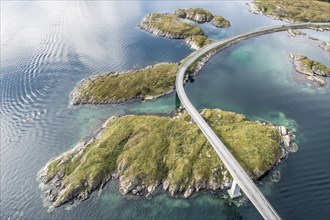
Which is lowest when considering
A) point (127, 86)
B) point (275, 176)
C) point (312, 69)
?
point (312, 69)

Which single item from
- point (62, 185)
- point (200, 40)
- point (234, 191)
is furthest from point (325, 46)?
point (62, 185)

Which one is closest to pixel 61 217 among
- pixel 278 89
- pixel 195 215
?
pixel 195 215

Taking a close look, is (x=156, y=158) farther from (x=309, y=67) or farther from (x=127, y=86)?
(x=309, y=67)

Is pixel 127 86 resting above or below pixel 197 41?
above

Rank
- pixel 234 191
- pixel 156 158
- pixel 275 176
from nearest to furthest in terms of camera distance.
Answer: pixel 234 191 < pixel 275 176 < pixel 156 158

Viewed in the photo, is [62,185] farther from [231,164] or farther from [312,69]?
[312,69]

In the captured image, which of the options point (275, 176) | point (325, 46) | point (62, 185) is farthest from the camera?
point (325, 46)

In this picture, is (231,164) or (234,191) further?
(231,164)
